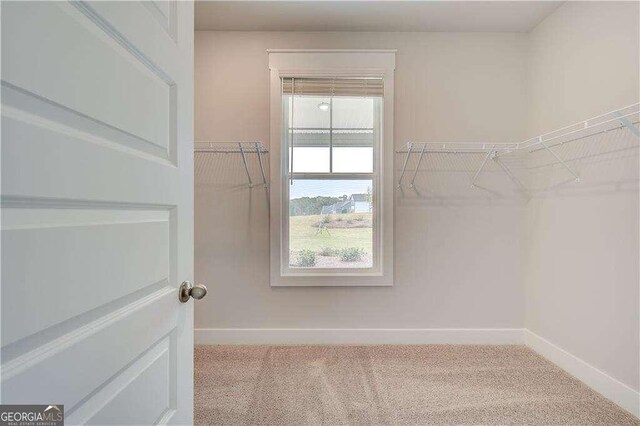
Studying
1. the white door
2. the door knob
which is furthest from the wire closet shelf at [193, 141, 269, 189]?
the door knob

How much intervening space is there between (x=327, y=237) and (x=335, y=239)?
7cm

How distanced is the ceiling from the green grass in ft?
4.71

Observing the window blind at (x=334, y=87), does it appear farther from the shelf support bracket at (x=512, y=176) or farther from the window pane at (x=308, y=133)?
the shelf support bracket at (x=512, y=176)

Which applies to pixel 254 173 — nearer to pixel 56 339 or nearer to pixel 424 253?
pixel 424 253

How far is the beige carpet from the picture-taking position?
1.61m

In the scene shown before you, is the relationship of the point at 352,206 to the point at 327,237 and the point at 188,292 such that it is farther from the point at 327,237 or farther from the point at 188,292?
the point at 188,292

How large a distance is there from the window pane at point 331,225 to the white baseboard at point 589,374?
133 centimetres

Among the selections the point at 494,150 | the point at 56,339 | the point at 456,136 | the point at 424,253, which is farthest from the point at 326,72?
the point at 56,339

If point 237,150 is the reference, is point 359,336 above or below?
below

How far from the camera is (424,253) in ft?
7.98

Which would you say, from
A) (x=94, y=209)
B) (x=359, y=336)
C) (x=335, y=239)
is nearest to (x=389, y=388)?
(x=359, y=336)

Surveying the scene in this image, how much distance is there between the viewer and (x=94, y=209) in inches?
23.8

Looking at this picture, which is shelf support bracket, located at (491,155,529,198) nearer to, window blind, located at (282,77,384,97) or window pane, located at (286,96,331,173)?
window blind, located at (282,77,384,97)

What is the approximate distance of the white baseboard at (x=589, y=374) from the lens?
164 cm
